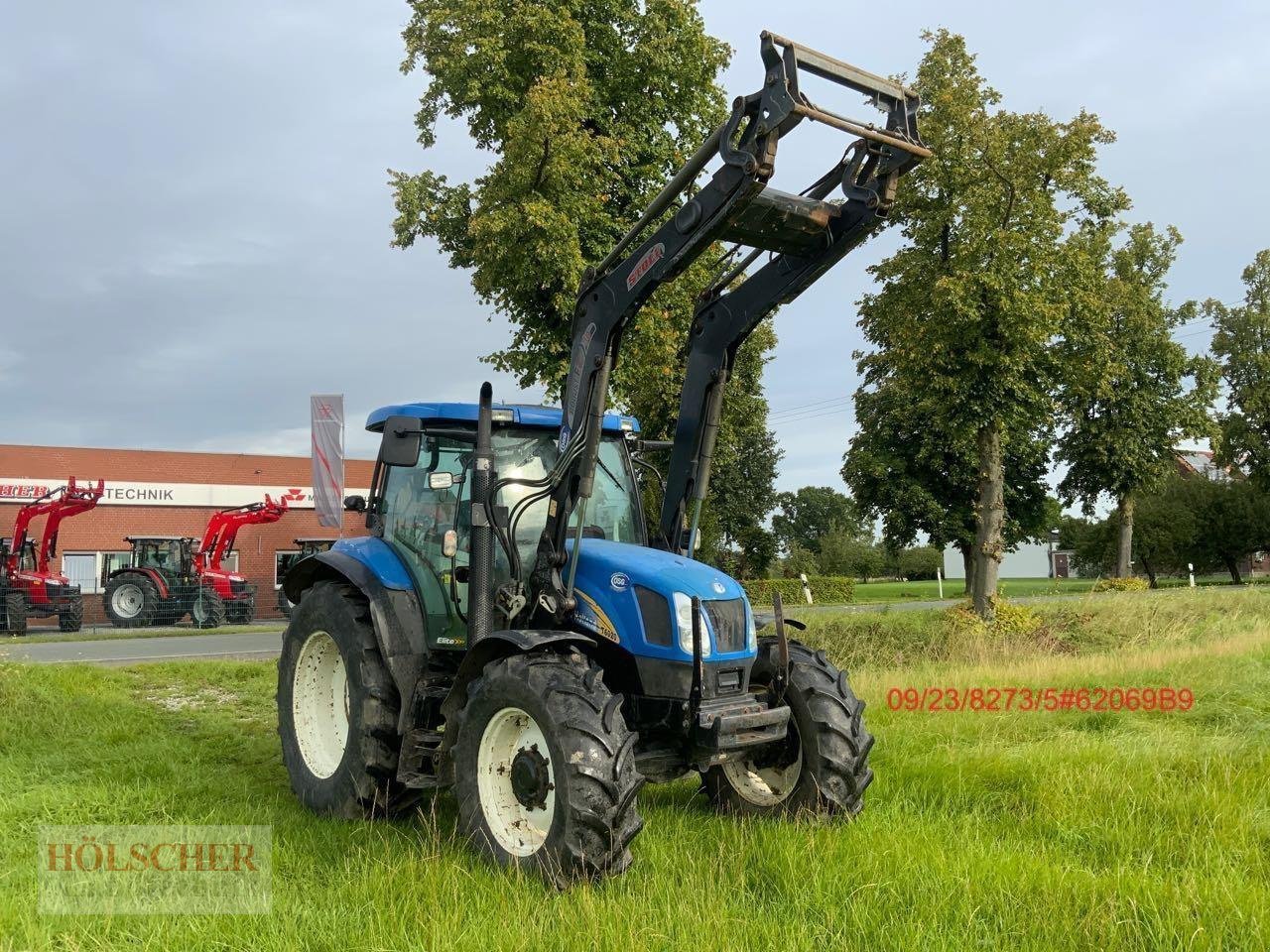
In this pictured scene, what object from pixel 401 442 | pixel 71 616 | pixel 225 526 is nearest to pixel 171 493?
pixel 225 526

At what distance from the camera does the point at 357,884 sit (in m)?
4.02

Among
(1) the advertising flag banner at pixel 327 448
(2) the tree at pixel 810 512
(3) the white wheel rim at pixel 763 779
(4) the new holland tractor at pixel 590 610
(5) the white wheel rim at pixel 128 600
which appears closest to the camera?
(4) the new holland tractor at pixel 590 610

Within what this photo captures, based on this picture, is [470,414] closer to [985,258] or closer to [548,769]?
[548,769]

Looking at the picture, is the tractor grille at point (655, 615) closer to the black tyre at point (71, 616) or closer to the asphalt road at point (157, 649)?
the asphalt road at point (157, 649)

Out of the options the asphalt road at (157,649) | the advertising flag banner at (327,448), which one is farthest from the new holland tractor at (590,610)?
the advertising flag banner at (327,448)

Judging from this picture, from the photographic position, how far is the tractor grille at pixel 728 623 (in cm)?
467

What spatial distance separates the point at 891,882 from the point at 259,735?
5.72 metres

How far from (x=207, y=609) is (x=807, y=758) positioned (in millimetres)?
22316

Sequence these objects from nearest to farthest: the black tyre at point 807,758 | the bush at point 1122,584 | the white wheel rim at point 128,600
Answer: the black tyre at point 807,758
the white wheel rim at point 128,600
the bush at point 1122,584

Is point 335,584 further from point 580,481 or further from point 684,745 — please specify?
point 684,745

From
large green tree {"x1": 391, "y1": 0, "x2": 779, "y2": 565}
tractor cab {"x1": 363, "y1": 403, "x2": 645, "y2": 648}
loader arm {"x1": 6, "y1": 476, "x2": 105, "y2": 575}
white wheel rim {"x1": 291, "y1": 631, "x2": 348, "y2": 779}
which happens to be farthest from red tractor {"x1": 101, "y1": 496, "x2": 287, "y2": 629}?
tractor cab {"x1": 363, "y1": 403, "x2": 645, "y2": 648}
